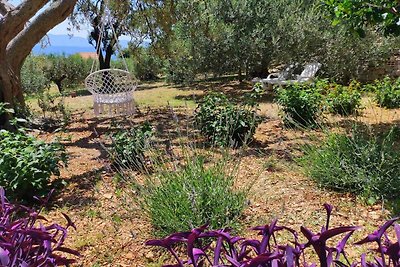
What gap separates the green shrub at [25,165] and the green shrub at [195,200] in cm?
110

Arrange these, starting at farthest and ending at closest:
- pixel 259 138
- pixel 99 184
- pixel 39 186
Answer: pixel 259 138, pixel 99 184, pixel 39 186

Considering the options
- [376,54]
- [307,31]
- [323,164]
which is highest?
[307,31]

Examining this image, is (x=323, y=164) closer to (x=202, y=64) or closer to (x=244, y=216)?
(x=244, y=216)

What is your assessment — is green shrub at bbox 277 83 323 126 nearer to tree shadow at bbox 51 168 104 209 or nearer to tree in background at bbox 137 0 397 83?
tree shadow at bbox 51 168 104 209

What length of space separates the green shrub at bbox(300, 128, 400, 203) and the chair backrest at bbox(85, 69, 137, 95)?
2.92 meters

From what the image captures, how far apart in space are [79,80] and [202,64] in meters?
8.17

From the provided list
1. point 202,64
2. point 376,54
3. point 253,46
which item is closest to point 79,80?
point 202,64

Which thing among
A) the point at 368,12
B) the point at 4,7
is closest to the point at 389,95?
the point at 368,12

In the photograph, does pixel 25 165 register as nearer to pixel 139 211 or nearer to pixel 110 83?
pixel 139 211

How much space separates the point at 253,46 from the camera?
9086 millimetres

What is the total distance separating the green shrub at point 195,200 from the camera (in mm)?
2158

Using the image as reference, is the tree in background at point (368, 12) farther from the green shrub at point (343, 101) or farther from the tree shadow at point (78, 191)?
the tree shadow at point (78, 191)

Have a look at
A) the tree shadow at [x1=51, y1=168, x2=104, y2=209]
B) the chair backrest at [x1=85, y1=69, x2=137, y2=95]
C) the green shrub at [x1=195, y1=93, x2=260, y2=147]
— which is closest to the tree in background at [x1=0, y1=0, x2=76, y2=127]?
the chair backrest at [x1=85, y1=69, x2=137, y2=95]

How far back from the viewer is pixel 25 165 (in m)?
2.84
